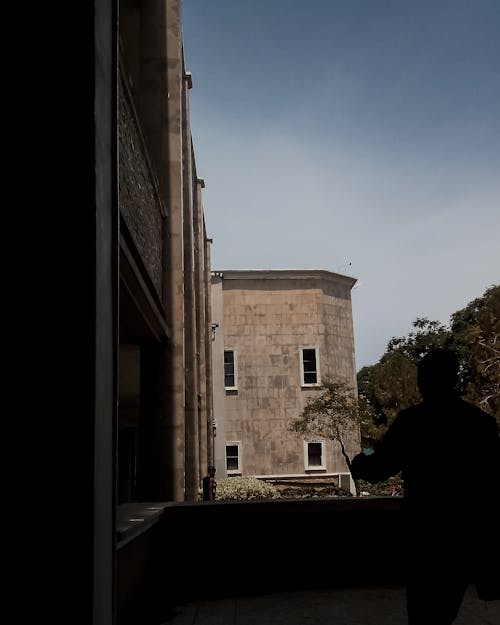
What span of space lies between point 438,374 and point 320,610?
133 inches

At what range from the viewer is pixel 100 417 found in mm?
2543

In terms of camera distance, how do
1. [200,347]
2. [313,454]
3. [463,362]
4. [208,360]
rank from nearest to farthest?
[200,347]
[208,360]
[313,454]
[463,362]

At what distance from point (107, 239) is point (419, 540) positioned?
193 centimetres

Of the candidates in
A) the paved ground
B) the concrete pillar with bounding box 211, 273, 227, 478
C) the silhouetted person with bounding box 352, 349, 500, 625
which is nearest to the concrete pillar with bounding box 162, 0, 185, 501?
the paved ground

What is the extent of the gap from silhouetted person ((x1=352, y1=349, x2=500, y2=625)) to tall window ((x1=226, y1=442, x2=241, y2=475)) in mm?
24996

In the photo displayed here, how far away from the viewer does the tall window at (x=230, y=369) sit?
91.0 feet

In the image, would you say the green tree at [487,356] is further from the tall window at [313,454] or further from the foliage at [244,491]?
the foliage at [244,491]

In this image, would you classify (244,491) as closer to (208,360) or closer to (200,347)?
(200,347)

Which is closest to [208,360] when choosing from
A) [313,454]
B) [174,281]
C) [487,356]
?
[313,454]

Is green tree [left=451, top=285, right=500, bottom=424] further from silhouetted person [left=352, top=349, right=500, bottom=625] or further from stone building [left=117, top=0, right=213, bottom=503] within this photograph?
silhouetted person [left=352, top=349, right=500, bottom=625]

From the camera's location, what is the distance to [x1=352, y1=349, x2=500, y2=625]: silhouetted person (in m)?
2.61

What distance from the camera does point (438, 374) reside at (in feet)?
9.19

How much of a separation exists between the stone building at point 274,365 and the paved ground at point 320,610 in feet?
69.1

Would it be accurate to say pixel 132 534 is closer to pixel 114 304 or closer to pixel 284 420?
pixel 114 304
